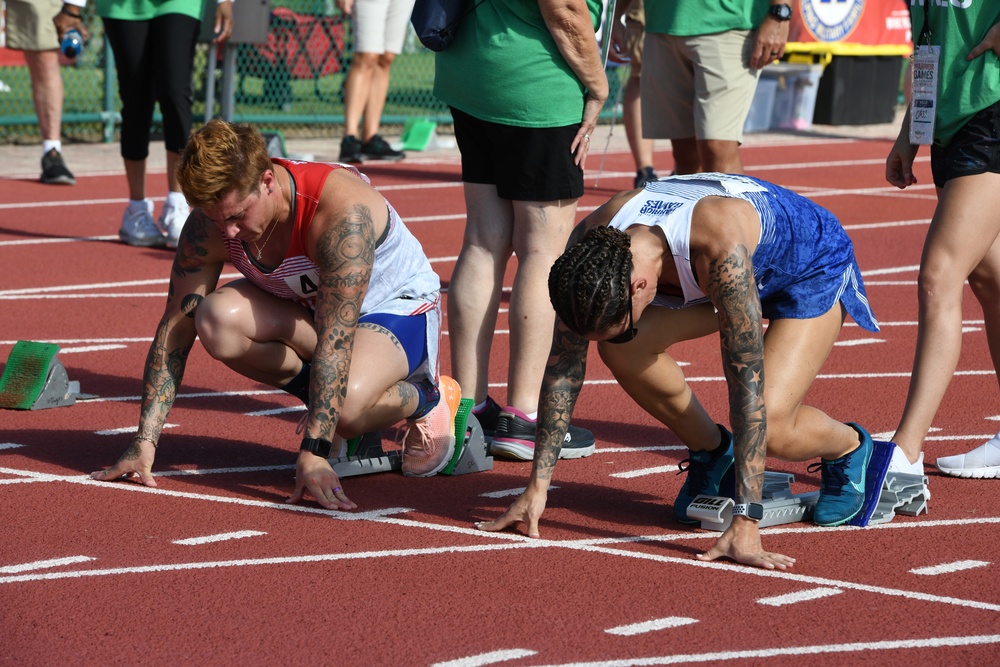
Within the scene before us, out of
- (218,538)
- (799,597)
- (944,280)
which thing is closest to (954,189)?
(944,280)

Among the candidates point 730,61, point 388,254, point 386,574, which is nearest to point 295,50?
point 730,61

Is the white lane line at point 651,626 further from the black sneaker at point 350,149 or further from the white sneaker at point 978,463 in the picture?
the black sneaker at point 350,149

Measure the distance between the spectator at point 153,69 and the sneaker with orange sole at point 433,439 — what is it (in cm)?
396

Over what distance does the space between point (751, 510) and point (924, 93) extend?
1712 mm

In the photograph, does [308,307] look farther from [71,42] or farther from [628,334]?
[71,42]

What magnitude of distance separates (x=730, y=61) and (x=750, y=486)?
3.34m

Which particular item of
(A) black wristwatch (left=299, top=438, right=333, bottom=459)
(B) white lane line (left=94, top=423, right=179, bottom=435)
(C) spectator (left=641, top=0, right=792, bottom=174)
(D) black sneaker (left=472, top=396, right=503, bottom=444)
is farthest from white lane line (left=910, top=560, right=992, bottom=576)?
(C) spectator (left=641, top=0, right=792, bottom=174)

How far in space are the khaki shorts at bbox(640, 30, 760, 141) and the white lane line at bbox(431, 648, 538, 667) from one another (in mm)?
3718

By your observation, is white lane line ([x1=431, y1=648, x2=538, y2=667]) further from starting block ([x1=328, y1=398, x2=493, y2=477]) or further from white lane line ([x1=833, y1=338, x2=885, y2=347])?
white lane line ([x1=833, y1=338, x2=885, y2=347])

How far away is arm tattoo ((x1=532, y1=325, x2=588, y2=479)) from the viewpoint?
3955mm

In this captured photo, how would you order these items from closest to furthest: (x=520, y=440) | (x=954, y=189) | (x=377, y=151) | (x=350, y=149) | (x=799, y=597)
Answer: (x=799, y=597)
(x=954, y=189)
(x=520, y=440)
(x=350, y=149)
(x=377, y=151)

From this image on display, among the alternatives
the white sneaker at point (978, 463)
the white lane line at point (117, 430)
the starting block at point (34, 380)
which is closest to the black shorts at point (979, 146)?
the white sneaker at point (978, 463)

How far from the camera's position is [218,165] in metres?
3.94

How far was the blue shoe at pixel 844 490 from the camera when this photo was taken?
426cm
